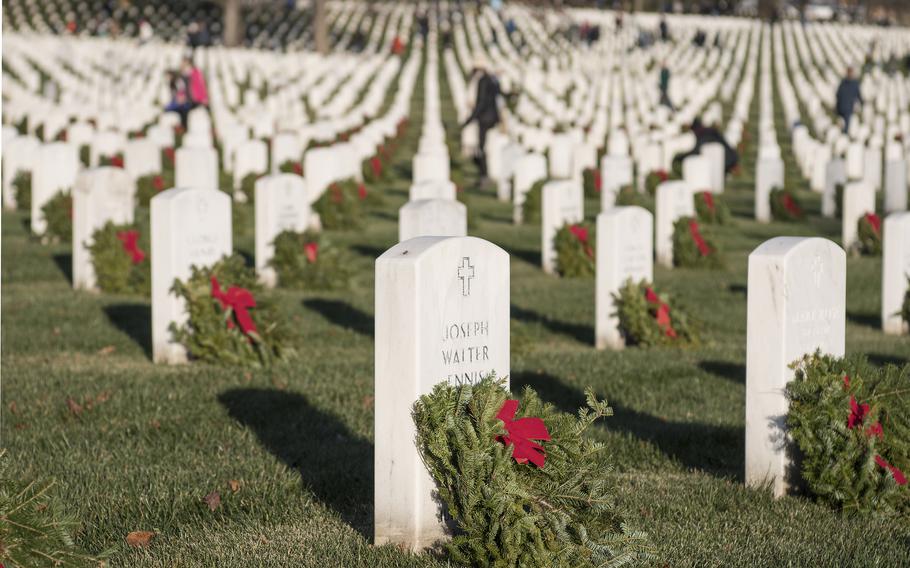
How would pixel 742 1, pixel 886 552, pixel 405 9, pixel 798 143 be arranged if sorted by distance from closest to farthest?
pixel 886 552
pixel 798 143
pixel 405 9
pixel 742 1

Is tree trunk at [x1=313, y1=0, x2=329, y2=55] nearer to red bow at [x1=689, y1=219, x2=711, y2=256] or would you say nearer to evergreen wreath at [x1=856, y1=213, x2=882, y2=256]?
evergreen wreath at [x1=856, y1=213, x2=882, y2=256]

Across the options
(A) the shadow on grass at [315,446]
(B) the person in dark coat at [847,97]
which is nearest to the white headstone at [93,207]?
(A) the shadow on grass at [315,446]

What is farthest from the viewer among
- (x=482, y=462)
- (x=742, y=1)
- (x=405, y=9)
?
(x=742, y=1)

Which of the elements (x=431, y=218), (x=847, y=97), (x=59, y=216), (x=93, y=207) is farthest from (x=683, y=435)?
(x=847, y=97)

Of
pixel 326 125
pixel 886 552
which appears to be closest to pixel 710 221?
pixel 326 125

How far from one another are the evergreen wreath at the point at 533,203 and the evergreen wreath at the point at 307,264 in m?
5.48

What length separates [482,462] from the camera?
4.82m

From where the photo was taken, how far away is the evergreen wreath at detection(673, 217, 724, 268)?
14445 mm

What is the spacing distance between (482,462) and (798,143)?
80.0 feet

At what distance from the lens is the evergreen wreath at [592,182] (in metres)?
20.8

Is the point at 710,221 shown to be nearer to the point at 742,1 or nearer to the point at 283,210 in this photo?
the point at 283,210

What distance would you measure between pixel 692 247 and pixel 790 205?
561 cm

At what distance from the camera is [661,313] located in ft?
34.2

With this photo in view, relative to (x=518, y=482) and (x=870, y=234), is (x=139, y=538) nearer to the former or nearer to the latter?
(x=518, y=482)
